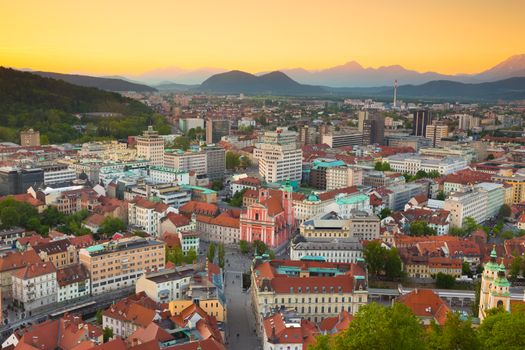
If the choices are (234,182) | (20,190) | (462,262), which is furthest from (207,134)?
(462,262)

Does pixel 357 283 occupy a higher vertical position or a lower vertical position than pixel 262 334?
higher

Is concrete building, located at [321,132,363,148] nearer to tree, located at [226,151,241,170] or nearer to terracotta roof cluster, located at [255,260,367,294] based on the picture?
tree, located at [226,151,241,170]

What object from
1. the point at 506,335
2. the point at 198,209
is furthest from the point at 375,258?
the point at 506,335

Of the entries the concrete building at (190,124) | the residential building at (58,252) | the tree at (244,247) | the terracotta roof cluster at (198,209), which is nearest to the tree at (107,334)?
the residential building at (58,252)

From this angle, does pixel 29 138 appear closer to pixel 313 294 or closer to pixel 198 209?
pixel 198 209

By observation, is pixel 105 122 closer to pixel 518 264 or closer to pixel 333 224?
pixel 333 224
